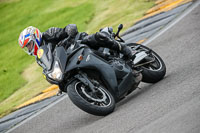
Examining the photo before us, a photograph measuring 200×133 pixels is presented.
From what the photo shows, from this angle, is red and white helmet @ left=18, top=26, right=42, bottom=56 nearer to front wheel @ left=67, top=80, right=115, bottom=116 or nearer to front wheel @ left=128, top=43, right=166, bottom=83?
front wheel @ left=67, top=80, right=115, bottom=116

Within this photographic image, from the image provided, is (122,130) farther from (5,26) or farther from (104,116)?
(5,26)

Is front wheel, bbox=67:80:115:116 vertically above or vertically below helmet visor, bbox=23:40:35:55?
below

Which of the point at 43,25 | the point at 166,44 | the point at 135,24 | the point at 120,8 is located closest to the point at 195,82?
the point at 166,44

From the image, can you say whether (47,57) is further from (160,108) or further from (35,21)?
(35,21)

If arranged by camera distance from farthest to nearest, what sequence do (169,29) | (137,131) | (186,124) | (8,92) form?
(8,92) → (169,29) → (137,131) → (186,124)

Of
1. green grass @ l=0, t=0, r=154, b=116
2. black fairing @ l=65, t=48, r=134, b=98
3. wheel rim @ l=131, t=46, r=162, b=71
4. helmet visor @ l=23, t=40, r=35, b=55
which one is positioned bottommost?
green grass @ l=0, t=0, r=154, b=116

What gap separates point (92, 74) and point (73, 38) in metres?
0.71

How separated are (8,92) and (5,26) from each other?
388 inches

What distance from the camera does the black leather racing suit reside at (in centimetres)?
723

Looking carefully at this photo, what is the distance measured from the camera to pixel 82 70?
688 centimetres

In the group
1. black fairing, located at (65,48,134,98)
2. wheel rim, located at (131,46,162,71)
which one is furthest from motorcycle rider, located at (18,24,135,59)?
wheel rim, located at (131,46,162,71)

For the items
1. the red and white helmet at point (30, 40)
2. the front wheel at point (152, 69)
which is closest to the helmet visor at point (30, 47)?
the red and white helmet at point (30, 40)

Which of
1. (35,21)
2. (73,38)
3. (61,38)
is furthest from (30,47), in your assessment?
(35,21)

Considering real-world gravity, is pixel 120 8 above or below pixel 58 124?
below
